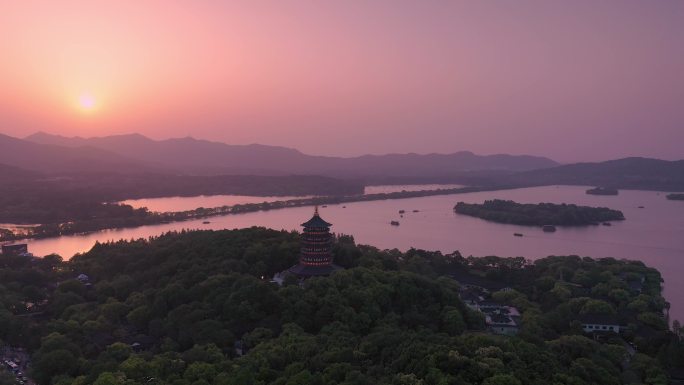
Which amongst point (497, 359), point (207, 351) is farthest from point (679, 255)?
point (207, 351)

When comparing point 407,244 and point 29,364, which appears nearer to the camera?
point 29,364

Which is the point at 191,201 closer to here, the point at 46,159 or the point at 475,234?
the point at 46,159

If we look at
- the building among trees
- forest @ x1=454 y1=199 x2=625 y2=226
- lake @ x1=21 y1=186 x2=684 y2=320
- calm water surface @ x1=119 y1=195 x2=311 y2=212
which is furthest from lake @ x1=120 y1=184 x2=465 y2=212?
the building among trees

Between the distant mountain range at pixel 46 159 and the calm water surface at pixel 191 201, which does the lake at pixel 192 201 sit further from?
the distant mountain range at pixel 46 159

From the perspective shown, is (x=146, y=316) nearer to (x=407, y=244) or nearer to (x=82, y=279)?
(x=82, y=279)

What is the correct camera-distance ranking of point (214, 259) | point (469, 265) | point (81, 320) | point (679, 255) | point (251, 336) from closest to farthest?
point (251, 336)
point (81, 320)
point (214, 259)
point (469, 265)
point (679, 255)

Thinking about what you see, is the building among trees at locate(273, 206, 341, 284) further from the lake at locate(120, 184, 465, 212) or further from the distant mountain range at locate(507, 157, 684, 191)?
the distant mountain range at locate(507, 157, 684, 191)

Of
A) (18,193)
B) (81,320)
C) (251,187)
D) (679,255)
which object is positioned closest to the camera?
(81,320)
